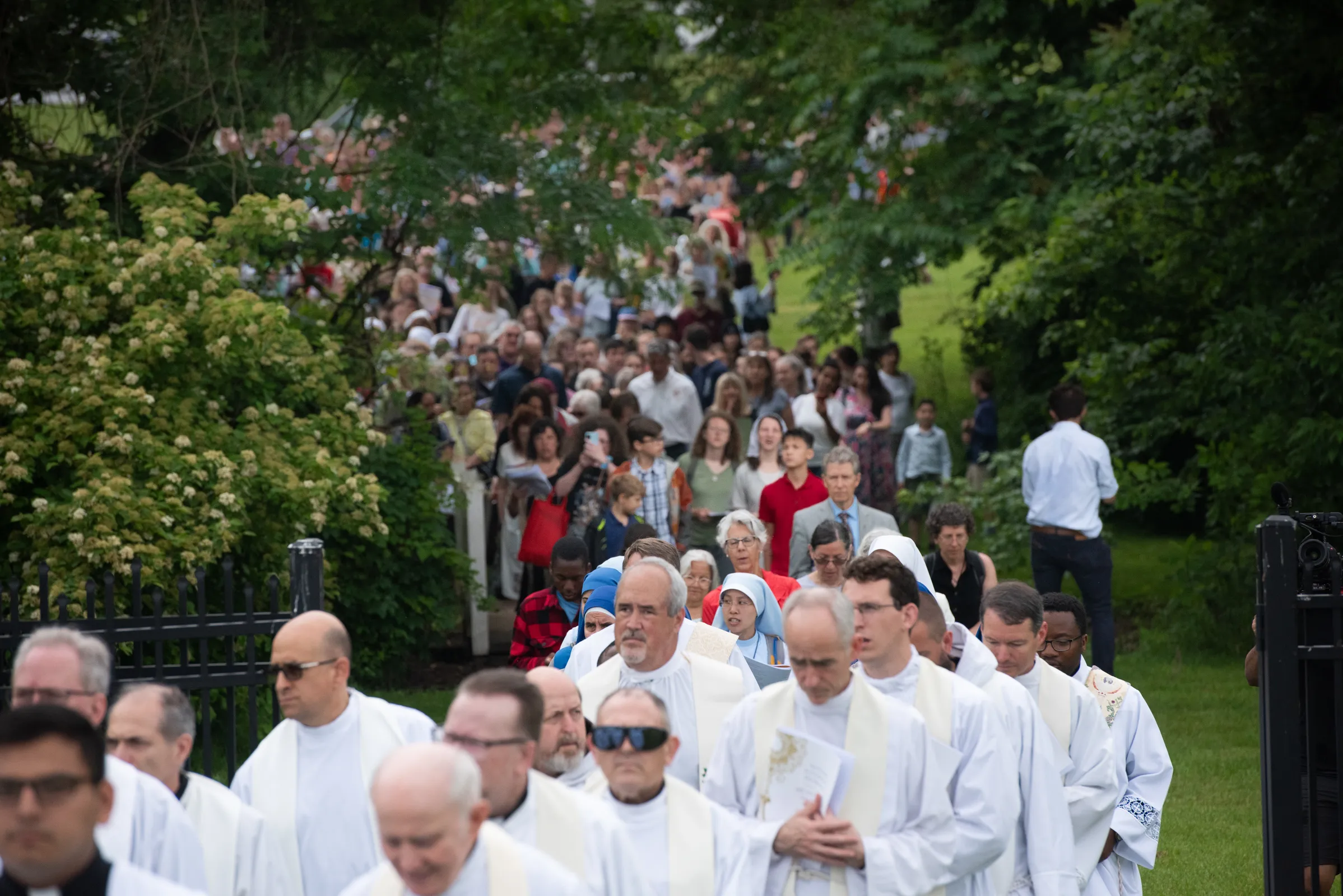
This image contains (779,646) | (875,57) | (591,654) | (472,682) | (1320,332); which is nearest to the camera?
(472,682)

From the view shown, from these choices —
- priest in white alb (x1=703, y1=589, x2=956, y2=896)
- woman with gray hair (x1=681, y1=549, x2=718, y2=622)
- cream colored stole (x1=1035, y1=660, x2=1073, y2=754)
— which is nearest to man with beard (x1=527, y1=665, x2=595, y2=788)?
priest in white alb (x1=703, y1=589, x2=956, y2=896)

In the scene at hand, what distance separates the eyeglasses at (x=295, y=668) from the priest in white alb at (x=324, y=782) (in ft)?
0.28

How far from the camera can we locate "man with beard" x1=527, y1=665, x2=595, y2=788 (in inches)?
221

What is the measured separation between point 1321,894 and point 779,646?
10.0ft

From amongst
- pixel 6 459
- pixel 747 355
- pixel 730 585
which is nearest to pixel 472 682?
pixel 730 585

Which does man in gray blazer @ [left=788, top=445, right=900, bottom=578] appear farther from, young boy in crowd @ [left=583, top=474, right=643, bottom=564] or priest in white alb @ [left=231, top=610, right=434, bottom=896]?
priest in white alb @ [left=231, top=610, right=434, bottom=896]

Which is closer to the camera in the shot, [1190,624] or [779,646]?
[779,646]

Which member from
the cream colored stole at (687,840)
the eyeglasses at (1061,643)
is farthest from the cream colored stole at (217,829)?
the eyeglasses at (1061,643)

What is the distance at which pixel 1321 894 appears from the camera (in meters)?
7.02

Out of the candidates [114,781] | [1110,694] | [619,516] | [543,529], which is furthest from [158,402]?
[1110,694]

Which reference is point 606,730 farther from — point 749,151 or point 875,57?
point 749,151

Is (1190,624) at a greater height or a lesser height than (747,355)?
lesser

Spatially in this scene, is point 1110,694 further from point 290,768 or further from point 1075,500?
point 1075,500

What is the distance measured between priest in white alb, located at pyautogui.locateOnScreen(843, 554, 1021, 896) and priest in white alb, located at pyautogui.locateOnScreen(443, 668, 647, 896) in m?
1.23
